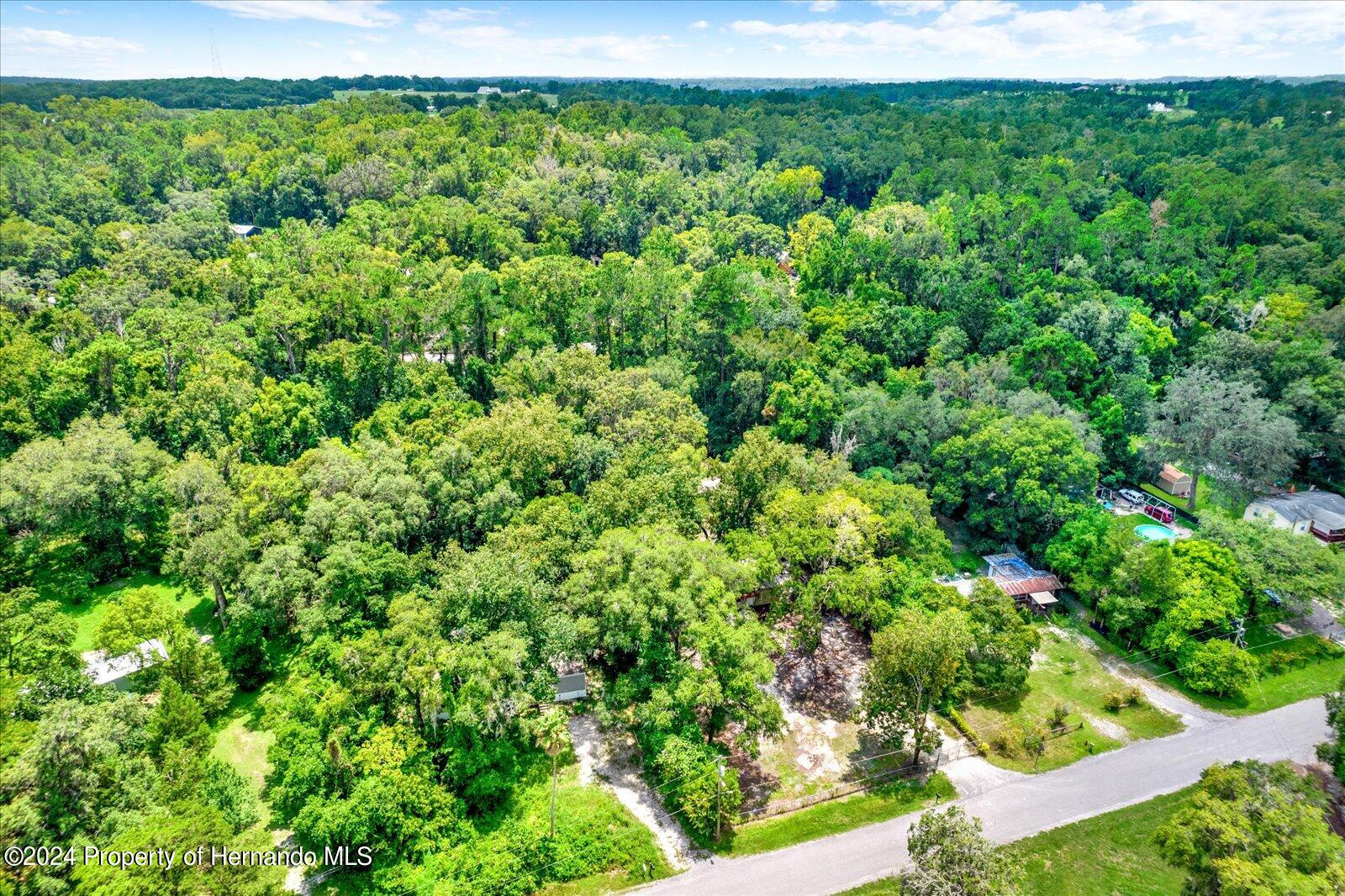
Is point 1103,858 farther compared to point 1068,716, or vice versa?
point 1068,716

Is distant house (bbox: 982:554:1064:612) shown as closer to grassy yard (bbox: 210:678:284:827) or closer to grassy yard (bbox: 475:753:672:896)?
grassy yard (bbox: 475:753:672:896)

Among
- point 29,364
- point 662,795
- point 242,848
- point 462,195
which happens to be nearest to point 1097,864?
point 662,795

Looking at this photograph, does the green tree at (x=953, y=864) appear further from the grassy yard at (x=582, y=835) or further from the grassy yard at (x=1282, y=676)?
the grassy yard at (x=1282, y=676)

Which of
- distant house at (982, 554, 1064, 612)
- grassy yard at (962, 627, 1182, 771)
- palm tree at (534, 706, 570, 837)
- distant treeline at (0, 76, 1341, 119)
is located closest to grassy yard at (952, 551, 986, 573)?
distant house at (982, 554, 1064, 612)

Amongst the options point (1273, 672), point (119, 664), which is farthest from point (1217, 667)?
point (119, 664)

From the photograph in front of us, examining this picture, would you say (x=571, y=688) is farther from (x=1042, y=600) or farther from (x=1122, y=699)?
(x=1042, y=600)

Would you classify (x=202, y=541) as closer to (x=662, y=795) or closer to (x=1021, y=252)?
(x=662, y=795)

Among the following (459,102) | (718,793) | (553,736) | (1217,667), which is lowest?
(718,793)
